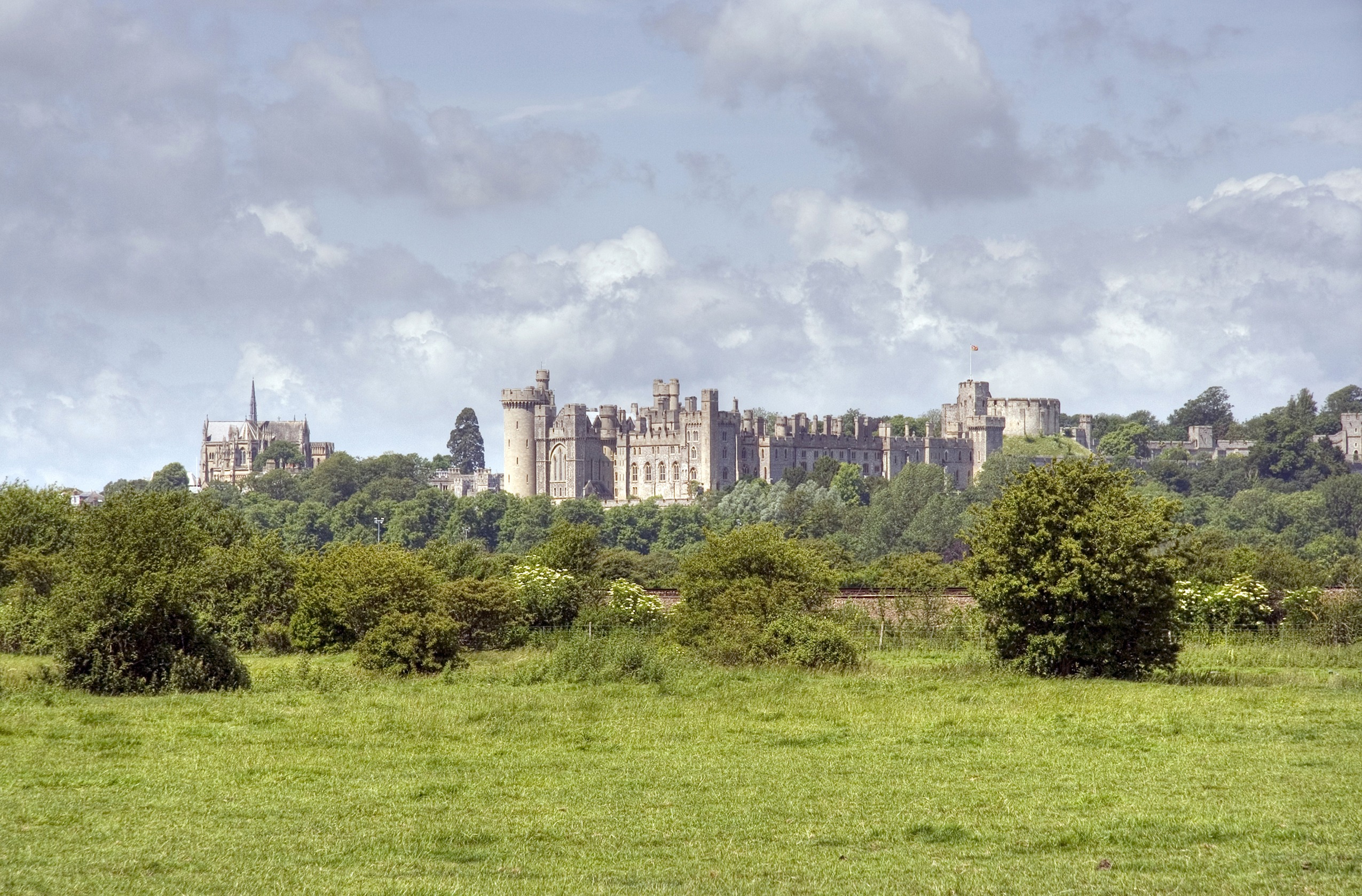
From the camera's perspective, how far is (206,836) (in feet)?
39.2

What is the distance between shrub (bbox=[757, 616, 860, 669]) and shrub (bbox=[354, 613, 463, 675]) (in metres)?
4.78

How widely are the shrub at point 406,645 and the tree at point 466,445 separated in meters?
157

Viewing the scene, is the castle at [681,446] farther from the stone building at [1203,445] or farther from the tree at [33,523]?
the tree at [33,523]

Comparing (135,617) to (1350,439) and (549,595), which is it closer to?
(549,595)

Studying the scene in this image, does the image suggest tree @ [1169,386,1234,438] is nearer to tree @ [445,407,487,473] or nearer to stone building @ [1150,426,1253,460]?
stone building @ [1150,426,1253,460]

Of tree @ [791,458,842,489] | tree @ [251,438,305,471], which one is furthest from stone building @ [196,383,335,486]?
tree @ [791,458,842,489]

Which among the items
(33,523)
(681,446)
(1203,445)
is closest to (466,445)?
(681,446)

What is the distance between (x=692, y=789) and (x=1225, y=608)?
65.8 ft

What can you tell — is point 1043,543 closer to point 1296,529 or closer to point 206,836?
point 206,836

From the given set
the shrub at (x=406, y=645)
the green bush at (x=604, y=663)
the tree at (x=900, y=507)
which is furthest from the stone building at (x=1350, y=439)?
the shrub at (x=406, y=645)

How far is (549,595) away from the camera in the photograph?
1345 inches

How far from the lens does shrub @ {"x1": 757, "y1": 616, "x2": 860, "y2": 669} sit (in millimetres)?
25219

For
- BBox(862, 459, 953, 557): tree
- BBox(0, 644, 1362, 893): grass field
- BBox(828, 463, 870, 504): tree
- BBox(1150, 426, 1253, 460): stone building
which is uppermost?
BBox(1150, 426, 1253, 460): stone building

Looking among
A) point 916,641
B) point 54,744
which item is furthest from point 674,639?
point 54,744
